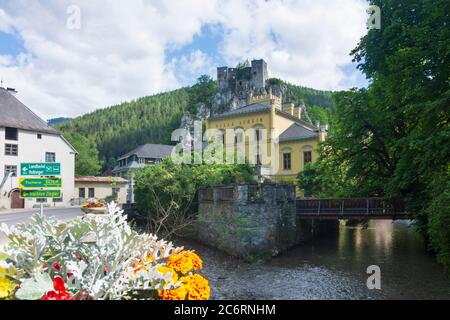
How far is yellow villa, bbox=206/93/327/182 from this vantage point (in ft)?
124

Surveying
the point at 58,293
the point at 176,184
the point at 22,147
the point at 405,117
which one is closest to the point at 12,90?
the point at 22,147

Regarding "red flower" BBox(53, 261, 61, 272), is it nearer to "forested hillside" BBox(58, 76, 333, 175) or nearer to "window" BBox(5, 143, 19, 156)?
"window" BBox(5, 143, 19, 156)

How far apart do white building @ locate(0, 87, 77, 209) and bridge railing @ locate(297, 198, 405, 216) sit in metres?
21.8

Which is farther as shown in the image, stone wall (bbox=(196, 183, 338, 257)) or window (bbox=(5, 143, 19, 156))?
window (bbox=(5, 143, 19, 156))

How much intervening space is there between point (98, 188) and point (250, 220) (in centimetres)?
2839

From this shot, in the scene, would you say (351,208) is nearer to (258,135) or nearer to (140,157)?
(258,135)

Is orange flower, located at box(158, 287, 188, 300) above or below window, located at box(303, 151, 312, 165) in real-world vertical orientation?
below

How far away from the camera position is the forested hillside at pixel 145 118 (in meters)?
85.1

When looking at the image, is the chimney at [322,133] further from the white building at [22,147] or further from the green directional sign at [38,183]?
the green directional sign at [38,183]

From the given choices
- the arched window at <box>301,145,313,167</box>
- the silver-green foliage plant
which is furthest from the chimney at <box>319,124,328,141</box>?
the silver-green foliage plant

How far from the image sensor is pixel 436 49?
42.1ft

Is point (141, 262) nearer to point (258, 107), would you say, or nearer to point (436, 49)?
point (436, 49)

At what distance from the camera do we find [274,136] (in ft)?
132

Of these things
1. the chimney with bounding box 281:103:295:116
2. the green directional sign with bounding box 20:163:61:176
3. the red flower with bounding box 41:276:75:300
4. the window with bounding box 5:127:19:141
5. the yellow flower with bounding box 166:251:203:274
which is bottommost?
the yellow flower with bounding box 166:251:203:274
